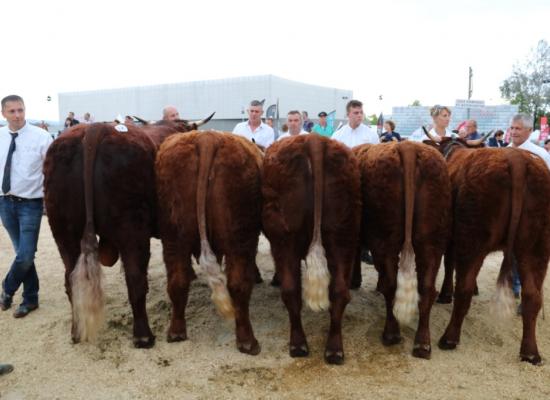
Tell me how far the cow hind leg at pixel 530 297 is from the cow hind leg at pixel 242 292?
2.06 m

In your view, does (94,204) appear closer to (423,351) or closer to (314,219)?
(314,219)

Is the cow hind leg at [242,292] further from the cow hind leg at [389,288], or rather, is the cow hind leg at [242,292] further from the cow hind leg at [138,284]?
the cow hind leg at [389,288]

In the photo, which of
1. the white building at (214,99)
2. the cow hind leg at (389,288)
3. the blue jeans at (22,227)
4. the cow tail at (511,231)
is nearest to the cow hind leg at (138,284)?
the blue jeans at (22,227)

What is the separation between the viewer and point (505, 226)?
126 inches

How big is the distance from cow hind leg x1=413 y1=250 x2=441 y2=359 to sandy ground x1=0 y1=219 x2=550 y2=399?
0.10m

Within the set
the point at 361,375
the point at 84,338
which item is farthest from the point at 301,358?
the point at 84,338

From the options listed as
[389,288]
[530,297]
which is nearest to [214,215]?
[389,288]

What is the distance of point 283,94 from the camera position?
27.4 meters

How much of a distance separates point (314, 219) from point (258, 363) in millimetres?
1162

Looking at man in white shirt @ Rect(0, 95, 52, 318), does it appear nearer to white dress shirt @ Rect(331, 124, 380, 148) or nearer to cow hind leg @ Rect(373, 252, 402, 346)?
cow hind leg @ Rect(373, 252, 402, 346)

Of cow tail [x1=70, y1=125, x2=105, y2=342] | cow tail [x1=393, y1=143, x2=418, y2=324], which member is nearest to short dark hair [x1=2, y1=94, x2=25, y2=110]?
cow tail [x1=70, y1=125, x2=105, y2=342]

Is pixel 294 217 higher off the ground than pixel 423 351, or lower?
higher

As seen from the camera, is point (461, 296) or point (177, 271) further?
point (461, 296)

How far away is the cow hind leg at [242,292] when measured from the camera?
3.27 metres
